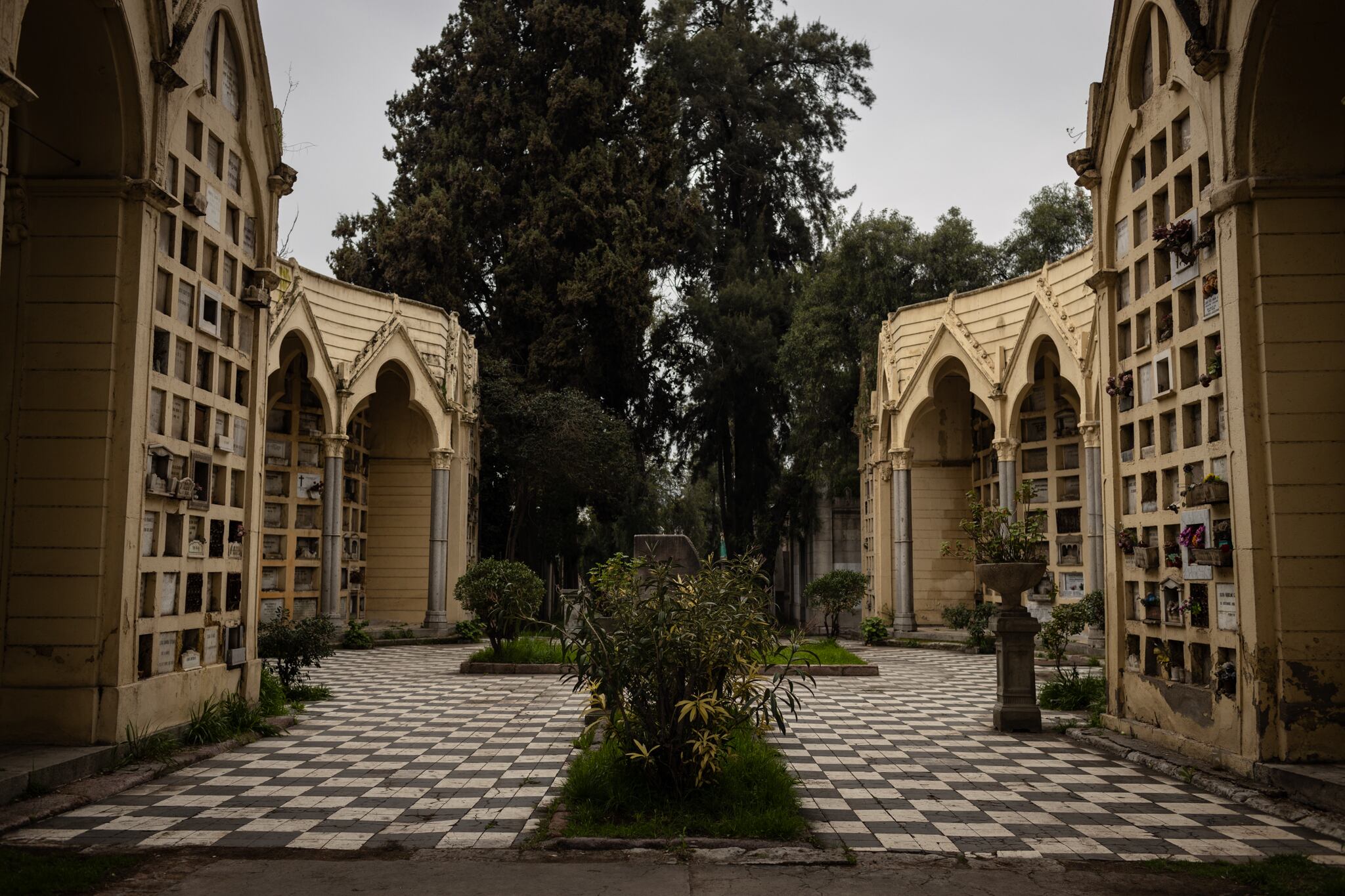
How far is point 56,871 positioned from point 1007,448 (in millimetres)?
17717

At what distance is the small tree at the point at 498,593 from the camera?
1528cm

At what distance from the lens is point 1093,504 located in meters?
17.8

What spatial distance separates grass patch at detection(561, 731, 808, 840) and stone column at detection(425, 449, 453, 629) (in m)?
14.9

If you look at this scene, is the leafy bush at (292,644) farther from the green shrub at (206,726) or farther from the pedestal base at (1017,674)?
the pedestal base at (1017,674)

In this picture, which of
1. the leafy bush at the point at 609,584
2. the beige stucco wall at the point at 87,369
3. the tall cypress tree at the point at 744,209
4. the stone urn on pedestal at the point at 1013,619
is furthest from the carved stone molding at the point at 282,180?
the tall cypress tree at the point at 744,209

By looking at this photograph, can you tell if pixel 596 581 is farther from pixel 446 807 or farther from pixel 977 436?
pixel 977 436

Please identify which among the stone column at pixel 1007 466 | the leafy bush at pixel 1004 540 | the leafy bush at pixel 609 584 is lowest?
the leafy bush at pixel 609 584

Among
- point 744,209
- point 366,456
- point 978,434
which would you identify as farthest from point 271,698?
point 744,209

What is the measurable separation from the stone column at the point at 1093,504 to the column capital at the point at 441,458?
12.1 m

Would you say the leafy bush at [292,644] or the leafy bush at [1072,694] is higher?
the leafy bush at [292,644]

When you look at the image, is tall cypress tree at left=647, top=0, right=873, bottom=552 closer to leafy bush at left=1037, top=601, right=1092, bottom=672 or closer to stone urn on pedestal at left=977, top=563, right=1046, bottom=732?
leafy bush at left=1037, top=601, right=1092, bottom=672

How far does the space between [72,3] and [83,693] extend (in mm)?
4665

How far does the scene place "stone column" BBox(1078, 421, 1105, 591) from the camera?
17500mm

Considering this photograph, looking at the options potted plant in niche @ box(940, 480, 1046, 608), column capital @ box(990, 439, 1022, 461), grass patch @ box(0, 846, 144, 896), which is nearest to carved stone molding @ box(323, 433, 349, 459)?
column capital @ box(990, 439, 1022, 461)
